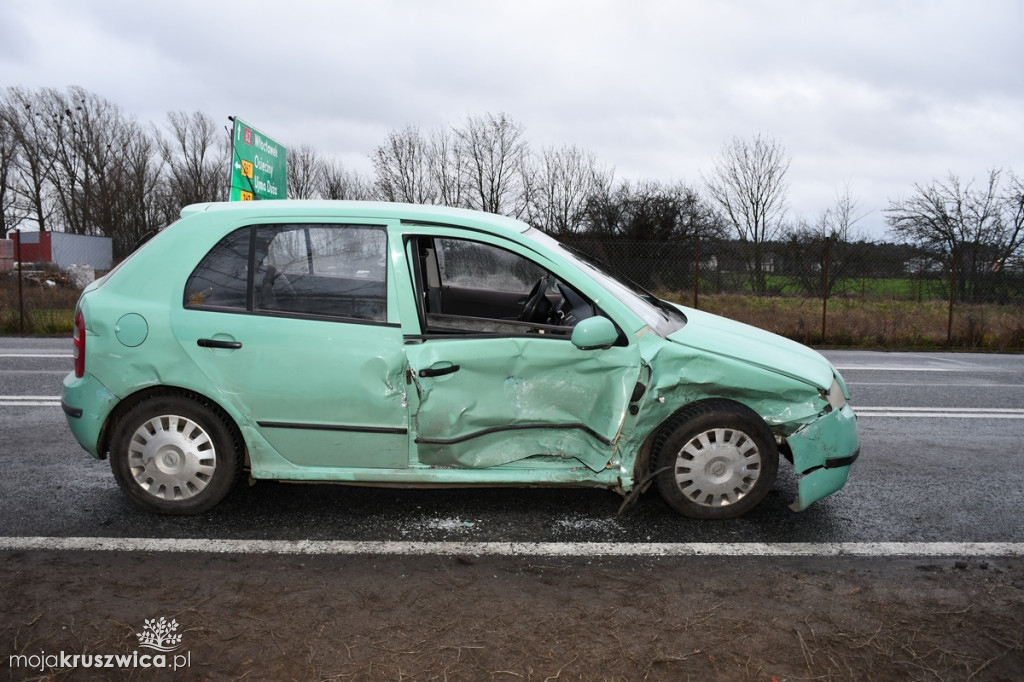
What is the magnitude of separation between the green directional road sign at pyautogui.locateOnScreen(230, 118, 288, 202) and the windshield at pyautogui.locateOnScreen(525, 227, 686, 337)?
1167 cm

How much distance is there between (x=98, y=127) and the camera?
171ft

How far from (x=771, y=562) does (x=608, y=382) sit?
3.63 ft

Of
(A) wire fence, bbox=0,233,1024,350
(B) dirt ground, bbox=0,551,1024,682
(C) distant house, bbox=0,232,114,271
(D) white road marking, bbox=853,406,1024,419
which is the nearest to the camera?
(B) dirt ground, bbox=0,551,1024,682

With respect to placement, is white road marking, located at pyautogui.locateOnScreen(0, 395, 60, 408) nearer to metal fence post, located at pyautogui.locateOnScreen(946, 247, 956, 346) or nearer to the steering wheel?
the steering wheel

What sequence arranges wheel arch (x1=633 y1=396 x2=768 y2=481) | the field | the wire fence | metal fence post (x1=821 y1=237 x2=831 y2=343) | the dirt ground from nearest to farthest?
the dirt ground < wheel arch (x1=633 y1=396 x2=768 y2=481) < the field < the wire fence < metal fence post (x1=821 y1=237 x2=831 y2=343)

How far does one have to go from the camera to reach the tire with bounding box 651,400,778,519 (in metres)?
3.56

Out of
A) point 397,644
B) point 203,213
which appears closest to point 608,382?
point 397,644

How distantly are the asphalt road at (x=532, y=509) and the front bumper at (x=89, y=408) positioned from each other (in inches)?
16.6

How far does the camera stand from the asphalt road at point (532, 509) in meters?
3.57

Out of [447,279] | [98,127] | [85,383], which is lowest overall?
[85,383]

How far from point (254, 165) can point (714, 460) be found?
1452cm

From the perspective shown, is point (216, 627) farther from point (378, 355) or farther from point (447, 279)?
point (447, 279)

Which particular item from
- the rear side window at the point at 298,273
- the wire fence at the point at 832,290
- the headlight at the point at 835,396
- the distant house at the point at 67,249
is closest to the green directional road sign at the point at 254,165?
the wire fence at the point at 832,290

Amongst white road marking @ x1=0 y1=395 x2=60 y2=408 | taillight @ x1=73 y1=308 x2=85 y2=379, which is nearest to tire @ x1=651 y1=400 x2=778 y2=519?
taillight @ x1=73 y1=308 x2=85 y2=379
